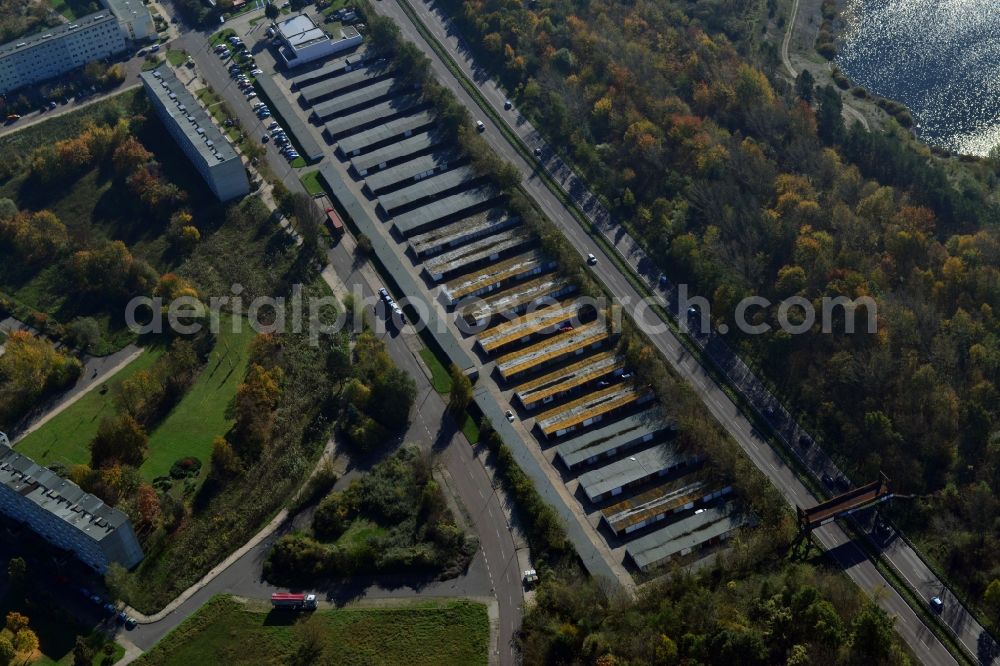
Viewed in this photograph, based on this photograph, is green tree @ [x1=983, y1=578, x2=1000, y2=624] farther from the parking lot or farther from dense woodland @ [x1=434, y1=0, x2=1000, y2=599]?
the parking lot

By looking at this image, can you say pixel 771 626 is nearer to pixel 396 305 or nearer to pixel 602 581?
pixel 602 581

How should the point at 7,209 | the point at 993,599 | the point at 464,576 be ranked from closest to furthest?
the point at 993,599 < the point at 464,576 < the point at 7,209

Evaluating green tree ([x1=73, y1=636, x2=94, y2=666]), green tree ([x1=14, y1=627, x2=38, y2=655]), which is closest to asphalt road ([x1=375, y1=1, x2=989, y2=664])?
green tree ([x1=73, y1=636, x2=94, y2=666])

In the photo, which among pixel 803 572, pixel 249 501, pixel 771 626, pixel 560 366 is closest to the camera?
pixel 771 626

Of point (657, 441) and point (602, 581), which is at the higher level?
point (657, 441)

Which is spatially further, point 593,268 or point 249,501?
point 593,268

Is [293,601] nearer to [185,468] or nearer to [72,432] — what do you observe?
[185,468]

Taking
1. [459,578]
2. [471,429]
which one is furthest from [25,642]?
[471,429]

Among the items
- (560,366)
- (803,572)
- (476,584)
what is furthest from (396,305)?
(803,572)
